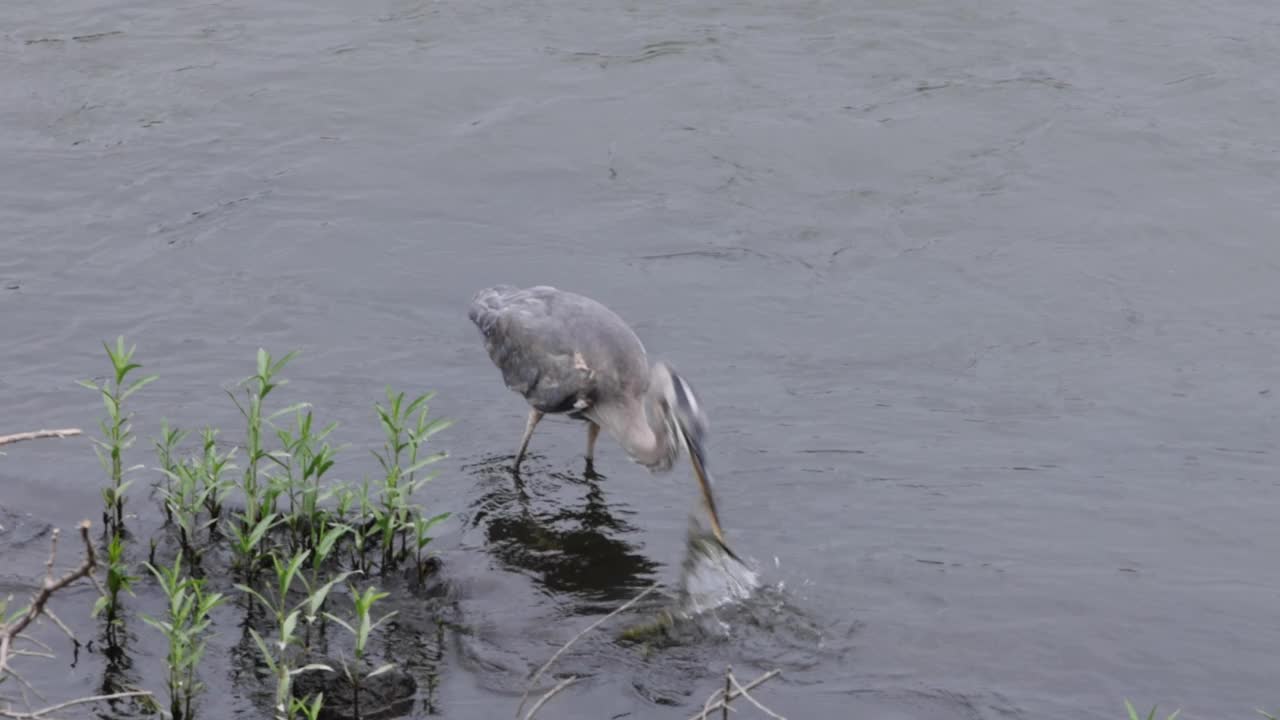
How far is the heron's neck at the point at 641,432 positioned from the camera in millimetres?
7141

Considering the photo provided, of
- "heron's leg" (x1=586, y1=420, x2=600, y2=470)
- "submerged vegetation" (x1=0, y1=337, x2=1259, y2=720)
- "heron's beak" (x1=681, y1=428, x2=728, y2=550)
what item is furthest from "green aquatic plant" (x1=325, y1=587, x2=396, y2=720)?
"heron's leg" (x1=586, y1=420, x2=600, y2=470)

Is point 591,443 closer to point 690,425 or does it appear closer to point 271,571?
point 690,425

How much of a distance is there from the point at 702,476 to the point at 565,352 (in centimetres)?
139

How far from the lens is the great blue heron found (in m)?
7.31

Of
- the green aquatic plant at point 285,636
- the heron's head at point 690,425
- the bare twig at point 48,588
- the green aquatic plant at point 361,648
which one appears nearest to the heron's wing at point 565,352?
the heron's head at point 690,425

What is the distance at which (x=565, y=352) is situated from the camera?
7570 millimetres

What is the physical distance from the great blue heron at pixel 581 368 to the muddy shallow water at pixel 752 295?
0.27 meters

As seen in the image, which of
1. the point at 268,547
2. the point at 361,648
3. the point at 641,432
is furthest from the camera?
the point at 641,432

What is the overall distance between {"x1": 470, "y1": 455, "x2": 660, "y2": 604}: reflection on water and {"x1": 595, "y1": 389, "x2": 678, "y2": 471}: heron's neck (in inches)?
10.4

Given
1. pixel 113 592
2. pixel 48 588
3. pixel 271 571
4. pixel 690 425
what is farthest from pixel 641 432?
pixel 48 588

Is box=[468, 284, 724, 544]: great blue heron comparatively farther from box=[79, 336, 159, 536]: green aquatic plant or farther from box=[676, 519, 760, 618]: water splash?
box=[79, 336, 159, 536]: green aquatic plant

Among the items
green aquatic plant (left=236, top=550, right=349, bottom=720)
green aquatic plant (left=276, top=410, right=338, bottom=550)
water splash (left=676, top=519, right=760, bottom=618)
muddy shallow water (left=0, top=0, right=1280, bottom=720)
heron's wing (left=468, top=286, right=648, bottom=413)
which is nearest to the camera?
green aquatic plant (left=236, top=550, right=349, bottom=720)

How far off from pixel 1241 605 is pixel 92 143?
7819mm

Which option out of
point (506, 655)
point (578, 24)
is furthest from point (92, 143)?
point (506, 655)
